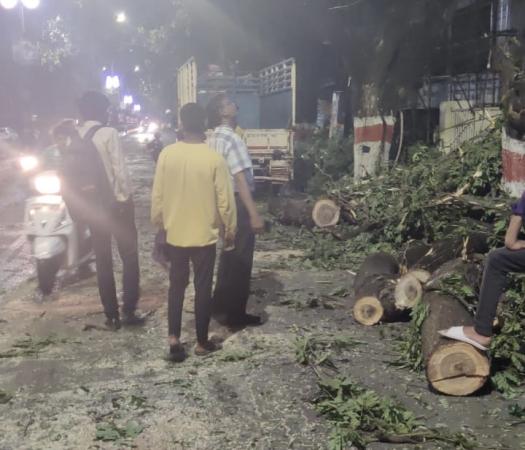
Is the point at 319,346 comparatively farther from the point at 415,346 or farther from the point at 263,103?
the point at 263,103

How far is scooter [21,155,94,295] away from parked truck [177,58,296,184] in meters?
7.13

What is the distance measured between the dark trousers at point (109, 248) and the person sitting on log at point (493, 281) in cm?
297

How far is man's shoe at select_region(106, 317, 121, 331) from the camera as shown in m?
5.69

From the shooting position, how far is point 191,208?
15.5 ft

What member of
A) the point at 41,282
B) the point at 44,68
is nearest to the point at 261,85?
the point at 41,282

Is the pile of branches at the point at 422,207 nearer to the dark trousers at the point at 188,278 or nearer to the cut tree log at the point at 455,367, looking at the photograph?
the cut tree log at the point at 455,367

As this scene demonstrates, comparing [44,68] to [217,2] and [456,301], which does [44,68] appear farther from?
[456,301]

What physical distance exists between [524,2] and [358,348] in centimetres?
784

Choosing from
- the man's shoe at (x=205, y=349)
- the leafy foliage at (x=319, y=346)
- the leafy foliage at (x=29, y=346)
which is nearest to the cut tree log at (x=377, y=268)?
the leafy foliage at (x=319, y=346)

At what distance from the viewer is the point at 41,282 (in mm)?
6797

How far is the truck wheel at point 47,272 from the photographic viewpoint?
6.73 m

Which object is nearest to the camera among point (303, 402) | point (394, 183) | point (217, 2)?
point (303, 402)

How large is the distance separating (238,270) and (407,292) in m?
1.58

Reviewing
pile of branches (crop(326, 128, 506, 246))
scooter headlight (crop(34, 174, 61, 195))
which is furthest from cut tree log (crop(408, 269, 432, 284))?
scooter headlight (crop(34, 174, 61, 195))
